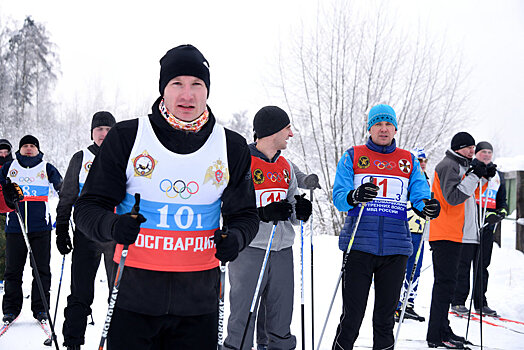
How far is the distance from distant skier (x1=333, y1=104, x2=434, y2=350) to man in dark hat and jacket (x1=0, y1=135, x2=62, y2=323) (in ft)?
12.2

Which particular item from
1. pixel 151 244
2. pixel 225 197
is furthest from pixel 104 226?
pixel 225 197

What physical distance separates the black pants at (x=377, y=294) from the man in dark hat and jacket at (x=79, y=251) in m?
1.96

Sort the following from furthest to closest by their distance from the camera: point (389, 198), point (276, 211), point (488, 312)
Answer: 1. point (488, 312)
2. point (389, 198)
3. point (276, 211)

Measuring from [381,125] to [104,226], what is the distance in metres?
2.46

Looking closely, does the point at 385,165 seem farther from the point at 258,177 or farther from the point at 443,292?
the point at 443,292

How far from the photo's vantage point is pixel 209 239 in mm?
1921

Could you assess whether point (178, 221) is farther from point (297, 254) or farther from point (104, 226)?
point (297, 254)

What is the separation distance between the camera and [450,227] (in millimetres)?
4719

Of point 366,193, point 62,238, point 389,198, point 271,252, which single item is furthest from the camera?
point 62,238

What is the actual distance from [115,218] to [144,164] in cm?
25

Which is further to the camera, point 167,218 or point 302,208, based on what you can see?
point 302,208

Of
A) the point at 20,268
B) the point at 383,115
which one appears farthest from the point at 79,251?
the point at 383,115

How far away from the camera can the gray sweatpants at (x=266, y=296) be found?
135 inches

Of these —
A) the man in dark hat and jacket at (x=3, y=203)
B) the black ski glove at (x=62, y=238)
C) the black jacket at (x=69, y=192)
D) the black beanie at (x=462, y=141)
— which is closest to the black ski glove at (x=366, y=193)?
the black beanie at (x=462, y=141)
